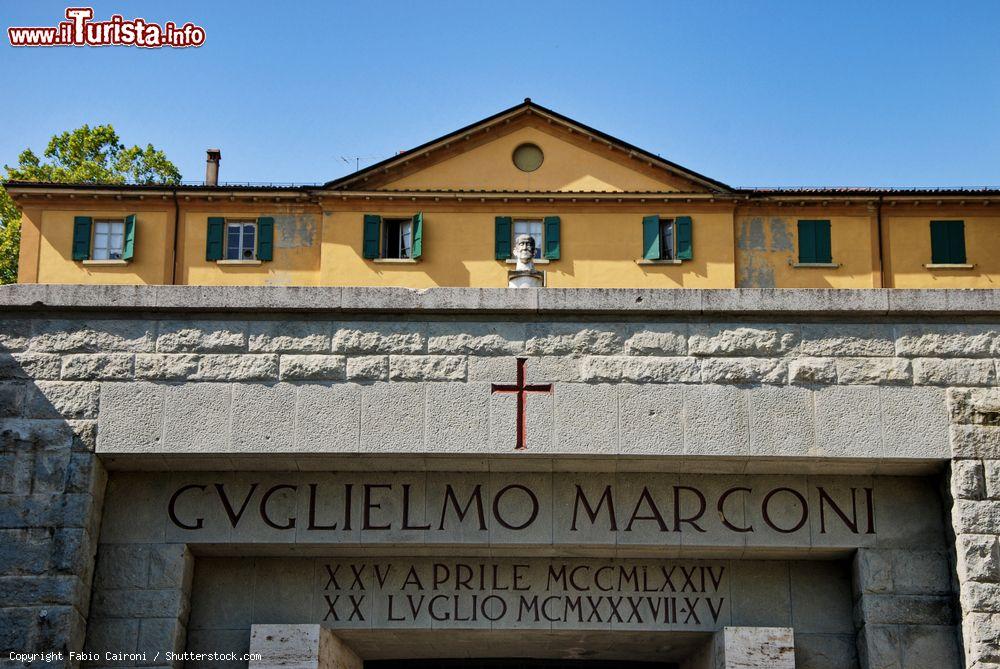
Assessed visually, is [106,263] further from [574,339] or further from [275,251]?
[574,339]

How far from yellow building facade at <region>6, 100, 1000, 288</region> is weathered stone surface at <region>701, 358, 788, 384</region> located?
29.6m

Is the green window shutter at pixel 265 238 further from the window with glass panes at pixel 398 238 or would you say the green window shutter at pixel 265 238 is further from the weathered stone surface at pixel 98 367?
the weathered stone surface at pixel 98 367

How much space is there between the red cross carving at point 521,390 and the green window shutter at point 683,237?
30.6 meters

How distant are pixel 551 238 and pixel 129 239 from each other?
43.0ft

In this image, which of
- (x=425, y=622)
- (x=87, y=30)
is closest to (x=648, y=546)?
(x=425, y=622)

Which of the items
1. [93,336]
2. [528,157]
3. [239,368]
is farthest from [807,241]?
[93,336]

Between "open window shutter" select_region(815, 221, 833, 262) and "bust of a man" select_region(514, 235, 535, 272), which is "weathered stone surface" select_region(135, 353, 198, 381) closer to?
"bust of a man" select_region(514, 235, 535, 272)

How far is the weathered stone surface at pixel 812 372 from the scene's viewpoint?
1308cm

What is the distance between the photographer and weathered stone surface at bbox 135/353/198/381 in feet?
43.1

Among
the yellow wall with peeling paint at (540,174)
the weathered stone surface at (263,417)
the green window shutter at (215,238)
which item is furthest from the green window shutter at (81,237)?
the weathered stone surface at (263,417)

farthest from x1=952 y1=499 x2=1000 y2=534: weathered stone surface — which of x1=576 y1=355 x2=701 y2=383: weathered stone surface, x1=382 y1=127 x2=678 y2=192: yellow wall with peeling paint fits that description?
x1=382 y1=127 x2=678 y2=192: yellow wall with peeling paint

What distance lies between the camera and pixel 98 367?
1318cm

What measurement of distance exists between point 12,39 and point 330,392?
1445cm

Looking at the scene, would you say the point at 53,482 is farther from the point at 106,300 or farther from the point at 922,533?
the point at 922,533
